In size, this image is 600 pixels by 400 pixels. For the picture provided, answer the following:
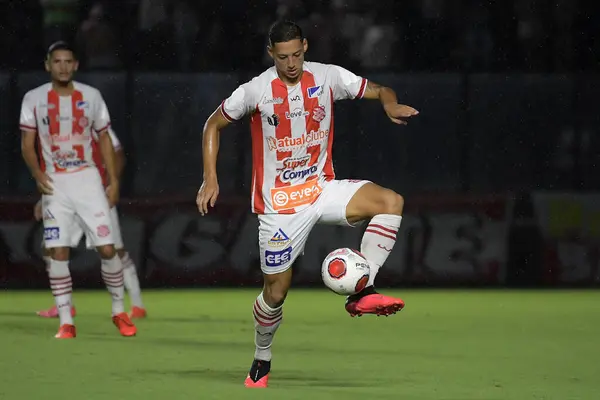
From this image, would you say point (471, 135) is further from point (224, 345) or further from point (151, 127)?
point (224, 345)

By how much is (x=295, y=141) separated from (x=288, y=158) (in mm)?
105

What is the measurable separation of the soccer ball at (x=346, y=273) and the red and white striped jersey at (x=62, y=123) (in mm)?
4141

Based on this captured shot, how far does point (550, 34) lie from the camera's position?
17156mm

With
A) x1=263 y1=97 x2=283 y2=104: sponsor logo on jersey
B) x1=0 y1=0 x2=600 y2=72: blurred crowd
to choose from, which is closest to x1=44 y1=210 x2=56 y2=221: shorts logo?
x1=263 y1=97 x2=283 y2=104: sponsor logo on jersey

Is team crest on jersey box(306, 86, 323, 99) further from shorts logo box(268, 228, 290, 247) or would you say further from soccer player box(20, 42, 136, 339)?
soccer player box(20, 42, 136, 339)

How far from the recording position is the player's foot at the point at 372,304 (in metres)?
7.54

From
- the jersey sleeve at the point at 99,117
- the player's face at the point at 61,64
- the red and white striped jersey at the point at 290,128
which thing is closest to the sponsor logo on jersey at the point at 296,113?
the red and white striped jersey at the point at 290,128

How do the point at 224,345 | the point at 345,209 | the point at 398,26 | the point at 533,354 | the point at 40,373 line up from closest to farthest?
the point at 345,209
the point at 40,373
the point at 533,354
the point at 224,345
the point at 398,26

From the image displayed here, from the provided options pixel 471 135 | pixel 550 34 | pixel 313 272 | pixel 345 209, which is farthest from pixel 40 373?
pixel 550 34

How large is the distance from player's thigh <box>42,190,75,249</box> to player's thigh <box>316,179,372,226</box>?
3535mm

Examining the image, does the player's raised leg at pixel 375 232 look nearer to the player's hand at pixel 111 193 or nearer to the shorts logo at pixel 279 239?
the shorts logo at pixel 279 239

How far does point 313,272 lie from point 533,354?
6238 mm

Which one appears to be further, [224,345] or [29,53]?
[29,53]

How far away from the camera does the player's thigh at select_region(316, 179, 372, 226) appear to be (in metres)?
8.13
